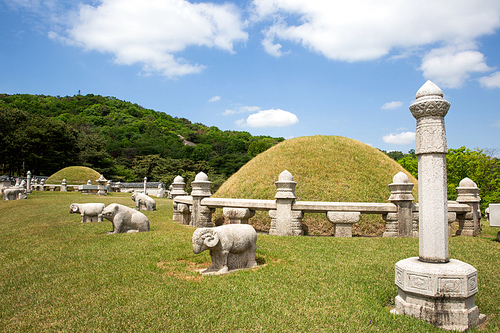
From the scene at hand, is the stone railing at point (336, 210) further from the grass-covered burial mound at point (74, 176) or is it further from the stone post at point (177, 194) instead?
the grass-covered burial mound at point (74, 176)

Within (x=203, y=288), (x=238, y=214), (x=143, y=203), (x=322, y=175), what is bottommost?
(x=203, y=288)

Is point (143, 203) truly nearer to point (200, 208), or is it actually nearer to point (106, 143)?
point (200, 208)

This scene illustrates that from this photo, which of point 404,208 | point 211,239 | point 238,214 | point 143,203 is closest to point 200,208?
point 238,214

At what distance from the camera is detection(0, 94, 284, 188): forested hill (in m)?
43.2

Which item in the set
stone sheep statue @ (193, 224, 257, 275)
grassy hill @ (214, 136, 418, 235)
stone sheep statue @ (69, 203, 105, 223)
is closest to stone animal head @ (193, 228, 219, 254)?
stone sheep statue @ (193, 224, 257, 275)

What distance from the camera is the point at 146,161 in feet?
177

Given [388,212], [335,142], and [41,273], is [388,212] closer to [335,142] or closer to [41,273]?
[335,142]

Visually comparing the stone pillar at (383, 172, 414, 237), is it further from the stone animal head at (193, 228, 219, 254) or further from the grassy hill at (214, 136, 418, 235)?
the stone animal head at (193, 228, 219, 254)

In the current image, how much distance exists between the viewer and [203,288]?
188 inches

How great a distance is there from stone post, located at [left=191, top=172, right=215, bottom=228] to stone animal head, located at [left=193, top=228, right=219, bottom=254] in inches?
217

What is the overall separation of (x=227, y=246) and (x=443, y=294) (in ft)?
11.2

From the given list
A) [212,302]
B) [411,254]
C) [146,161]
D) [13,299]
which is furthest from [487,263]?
[146,161]

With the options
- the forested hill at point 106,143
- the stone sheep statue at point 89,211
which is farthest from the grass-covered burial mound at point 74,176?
the stone sheep statue at point 89,211

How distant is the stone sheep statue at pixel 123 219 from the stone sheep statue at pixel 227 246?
200 inches
